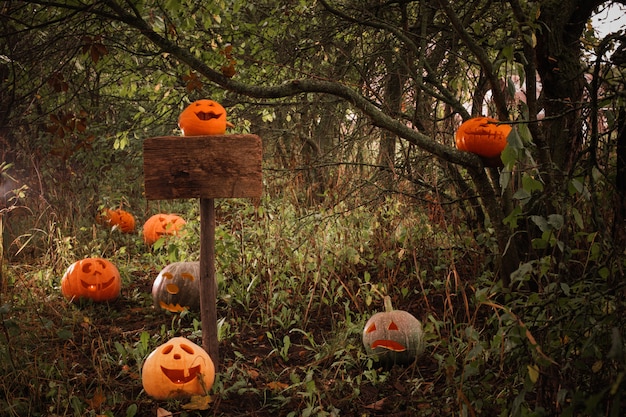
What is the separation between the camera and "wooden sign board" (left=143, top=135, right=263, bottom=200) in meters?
3.03

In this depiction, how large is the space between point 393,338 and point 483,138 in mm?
1202

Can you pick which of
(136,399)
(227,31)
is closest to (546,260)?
(136,399)

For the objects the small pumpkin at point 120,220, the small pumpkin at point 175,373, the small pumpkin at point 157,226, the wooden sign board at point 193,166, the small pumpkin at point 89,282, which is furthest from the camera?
the small pumpkin at point 120,220

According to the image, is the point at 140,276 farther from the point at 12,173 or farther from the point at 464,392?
the point at 464,392

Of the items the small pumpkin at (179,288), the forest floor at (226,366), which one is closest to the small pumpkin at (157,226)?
the forest floor at (226,366)

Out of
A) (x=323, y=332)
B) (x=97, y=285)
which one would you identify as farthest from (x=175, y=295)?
(x=323, y=332)

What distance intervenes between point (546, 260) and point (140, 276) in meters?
3.98

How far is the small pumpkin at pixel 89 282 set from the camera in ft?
14.3

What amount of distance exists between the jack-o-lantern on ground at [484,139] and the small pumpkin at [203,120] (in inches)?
53.7

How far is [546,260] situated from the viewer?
210 centimetres

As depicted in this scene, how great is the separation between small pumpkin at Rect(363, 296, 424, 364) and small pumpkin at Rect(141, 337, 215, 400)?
0.93 metres

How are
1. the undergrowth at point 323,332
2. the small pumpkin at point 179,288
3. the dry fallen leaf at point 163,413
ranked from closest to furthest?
the undergrowth at point 323,332 → the dry fallen leaf at point 163,413 → the small pumpkin at point 179,288

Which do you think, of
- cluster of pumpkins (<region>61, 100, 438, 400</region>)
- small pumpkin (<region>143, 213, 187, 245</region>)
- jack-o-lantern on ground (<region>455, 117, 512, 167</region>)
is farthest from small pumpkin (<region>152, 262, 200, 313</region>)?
jack-o-lantern on ground (<region>455, 117, 512, 167</region>)

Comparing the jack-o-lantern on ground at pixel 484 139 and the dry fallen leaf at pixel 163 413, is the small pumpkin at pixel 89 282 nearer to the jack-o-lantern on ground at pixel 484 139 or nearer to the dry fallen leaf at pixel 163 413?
the dry fallen leaf at pixel 163 413
